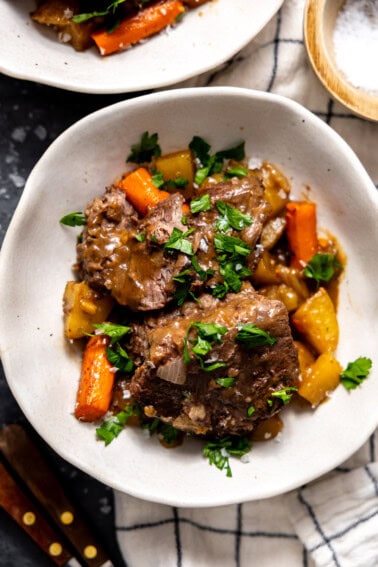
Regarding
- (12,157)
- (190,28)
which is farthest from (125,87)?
(12,157)

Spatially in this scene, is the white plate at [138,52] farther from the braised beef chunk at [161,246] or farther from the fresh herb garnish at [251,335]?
the fresh herb garnish at [251,335]

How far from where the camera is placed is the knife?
4102mm

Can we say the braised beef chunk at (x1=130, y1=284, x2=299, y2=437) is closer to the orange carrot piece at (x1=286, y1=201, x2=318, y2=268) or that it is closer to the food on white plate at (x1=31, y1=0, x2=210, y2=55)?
the orange carrot piece at (x1=286, y1=201, x2=318, y2=268)

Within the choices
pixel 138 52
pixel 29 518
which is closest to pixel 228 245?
pixel 138 52

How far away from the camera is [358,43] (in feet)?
13.4

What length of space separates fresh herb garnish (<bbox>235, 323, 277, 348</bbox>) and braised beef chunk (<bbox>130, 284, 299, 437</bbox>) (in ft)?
0.06

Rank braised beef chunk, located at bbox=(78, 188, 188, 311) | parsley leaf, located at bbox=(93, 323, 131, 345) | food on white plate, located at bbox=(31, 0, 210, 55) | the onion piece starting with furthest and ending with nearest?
food on white plate, located at bbox=(31, 0, 210, 55)
parsley leaf, located at bbox=(93, 323, 131, 345)
braised beef chunk, located at bbox=(78, 188, 188, 311)
the onion piece

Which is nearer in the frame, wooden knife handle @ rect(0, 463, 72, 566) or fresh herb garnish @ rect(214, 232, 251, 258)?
fresh herb garnish @ rect(214, 232, 251, 258)

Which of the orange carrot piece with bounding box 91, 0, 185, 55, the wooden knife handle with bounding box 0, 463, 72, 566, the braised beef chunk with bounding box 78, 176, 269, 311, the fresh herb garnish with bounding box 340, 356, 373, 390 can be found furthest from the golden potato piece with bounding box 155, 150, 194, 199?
the wooden knife handle with bounding box 0, 463, 72, 566

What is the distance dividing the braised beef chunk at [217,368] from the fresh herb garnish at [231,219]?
310 mm

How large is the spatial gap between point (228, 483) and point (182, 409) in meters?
0.54

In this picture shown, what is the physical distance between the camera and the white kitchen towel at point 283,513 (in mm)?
4176

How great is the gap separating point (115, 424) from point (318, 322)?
4.12 feet

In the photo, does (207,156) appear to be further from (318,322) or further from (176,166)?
(318,322)
